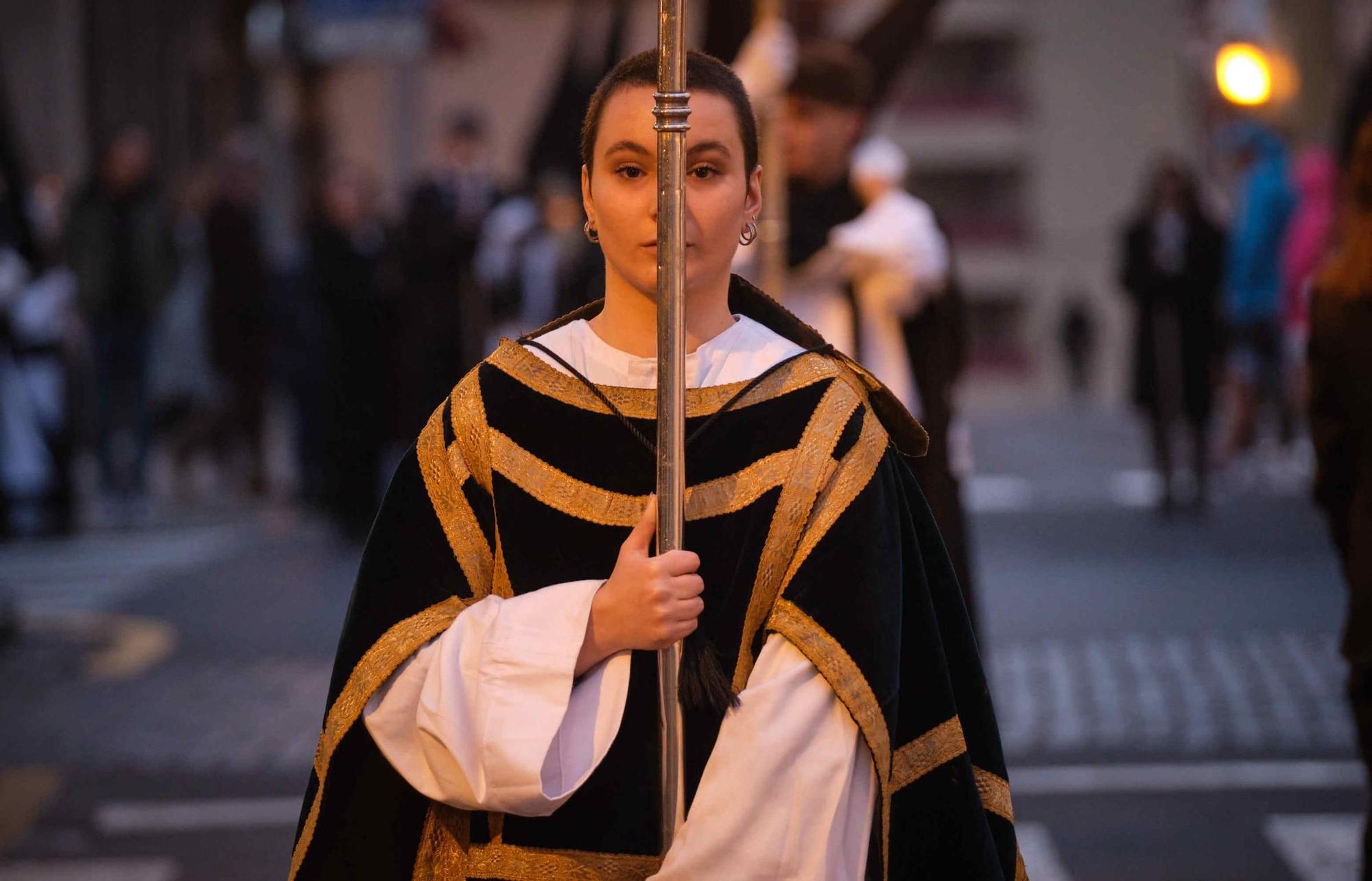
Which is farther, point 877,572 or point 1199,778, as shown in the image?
point 1199,778

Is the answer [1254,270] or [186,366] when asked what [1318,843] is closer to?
[1254,270]

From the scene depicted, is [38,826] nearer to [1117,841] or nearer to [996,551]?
[1117,841]

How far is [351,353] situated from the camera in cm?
1362

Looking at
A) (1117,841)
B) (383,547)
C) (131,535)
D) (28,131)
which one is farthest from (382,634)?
(28,131)

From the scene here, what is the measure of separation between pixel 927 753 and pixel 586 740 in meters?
0.47

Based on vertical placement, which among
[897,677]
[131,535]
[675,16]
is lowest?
[131,535]

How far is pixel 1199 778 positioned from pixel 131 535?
874cm

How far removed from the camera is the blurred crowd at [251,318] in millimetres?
13531

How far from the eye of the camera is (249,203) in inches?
656

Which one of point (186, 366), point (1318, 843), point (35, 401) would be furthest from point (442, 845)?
point (186, 366)

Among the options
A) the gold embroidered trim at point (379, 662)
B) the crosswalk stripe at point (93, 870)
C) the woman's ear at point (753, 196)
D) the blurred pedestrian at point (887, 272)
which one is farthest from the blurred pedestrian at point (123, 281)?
the woman's ear at point (753, 196)

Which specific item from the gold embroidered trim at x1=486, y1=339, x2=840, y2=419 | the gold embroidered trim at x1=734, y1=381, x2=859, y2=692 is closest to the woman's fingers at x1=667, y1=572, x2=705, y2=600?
the gold embroidered trim at x1=734, y1=381, x2=859, y2=692

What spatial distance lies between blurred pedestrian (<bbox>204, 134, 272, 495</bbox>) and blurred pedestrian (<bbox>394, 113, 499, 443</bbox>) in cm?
276

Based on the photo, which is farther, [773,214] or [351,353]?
[351,353]
